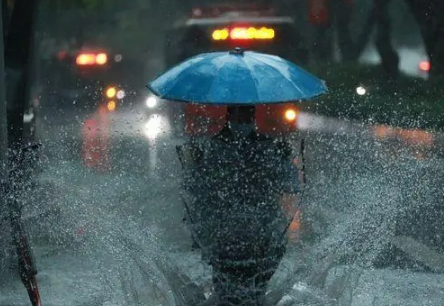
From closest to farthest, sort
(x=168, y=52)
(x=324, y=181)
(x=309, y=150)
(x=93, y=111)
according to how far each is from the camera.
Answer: (x=324, y=181) → (x=309, y=150) → (x=93, y=111) → (x=168, y=52)

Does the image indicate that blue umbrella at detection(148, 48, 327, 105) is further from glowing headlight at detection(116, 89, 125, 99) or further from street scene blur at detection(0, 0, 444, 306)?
glowing headlight at detection(116, 89, 125, 99)

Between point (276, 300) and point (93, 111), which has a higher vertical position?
point (93, 111)

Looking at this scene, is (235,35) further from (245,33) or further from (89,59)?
(89,59)

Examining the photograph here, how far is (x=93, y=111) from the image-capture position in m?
19.5

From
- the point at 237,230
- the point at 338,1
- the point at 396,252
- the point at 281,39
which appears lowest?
the point at 396,252

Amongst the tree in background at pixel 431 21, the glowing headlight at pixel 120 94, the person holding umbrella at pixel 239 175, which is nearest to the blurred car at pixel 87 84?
the glowing headlight at pixel 120 94

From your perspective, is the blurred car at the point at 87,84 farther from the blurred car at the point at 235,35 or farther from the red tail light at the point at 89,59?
the blurred car at the point at 235,35

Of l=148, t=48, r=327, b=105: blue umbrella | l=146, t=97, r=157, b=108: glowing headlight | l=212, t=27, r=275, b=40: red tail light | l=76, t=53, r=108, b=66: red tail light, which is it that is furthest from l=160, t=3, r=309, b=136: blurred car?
l=148, t=48, r=327, b=105: blue umbrella

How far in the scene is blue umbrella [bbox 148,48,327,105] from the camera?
512cm

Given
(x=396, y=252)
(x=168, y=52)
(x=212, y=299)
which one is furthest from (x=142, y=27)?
(x=212, y=299)

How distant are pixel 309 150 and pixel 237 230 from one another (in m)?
7.85

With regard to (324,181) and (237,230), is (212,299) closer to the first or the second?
(237,230)

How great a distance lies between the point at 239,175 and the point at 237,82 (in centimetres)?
59

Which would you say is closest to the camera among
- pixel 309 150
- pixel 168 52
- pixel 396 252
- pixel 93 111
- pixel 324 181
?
pixel 396 252
